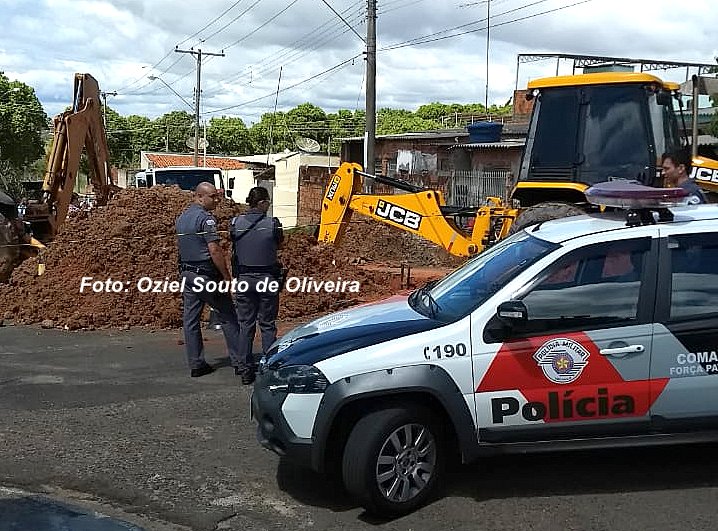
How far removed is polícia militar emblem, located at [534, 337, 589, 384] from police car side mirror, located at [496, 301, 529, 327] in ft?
0.74

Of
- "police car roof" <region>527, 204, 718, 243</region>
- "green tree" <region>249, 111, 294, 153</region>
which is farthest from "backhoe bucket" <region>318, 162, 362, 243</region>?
"green tree" <region>249, 111, 294, 153</region>

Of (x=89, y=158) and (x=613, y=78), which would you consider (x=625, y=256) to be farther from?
(x=89, y=158)

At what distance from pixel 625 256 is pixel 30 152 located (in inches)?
1812

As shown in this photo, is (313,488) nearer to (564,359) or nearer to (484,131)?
(564,359)

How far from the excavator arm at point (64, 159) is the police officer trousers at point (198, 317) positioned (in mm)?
8577

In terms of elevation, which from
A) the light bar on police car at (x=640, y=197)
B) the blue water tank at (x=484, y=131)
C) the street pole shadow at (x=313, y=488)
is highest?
the blue water tank at (x=484, y=131)

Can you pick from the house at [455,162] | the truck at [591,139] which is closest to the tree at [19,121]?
the house at [455,162]

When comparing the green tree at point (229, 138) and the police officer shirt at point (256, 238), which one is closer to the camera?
the police officer shirt at point (256, 238)

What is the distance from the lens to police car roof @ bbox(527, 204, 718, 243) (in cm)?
549

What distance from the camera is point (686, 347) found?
5195 mm

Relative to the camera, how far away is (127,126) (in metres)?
82.2

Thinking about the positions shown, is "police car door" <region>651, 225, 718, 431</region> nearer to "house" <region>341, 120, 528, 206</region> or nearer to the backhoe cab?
the backhoe cab

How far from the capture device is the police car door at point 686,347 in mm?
5191

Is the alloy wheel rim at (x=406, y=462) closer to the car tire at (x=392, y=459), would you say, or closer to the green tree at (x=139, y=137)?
the car tire at (x=392, y=459)
